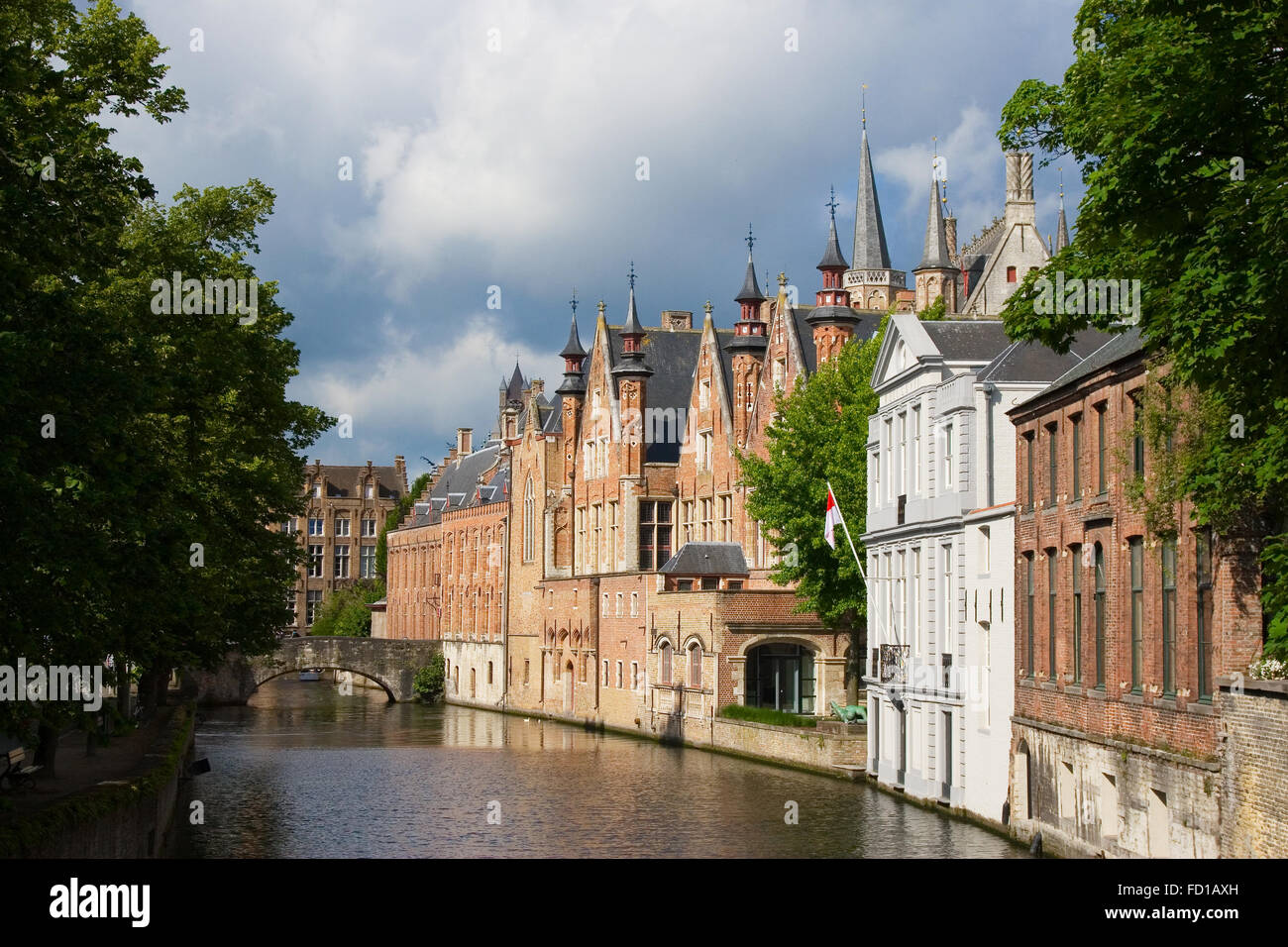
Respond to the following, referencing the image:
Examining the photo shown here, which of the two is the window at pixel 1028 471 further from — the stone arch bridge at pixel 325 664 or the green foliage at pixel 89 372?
the stone arch bridge at pixel 325 664

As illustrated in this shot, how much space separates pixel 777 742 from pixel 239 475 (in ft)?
60.8

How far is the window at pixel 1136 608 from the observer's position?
2539 centimetres

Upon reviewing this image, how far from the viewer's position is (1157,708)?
24281mm

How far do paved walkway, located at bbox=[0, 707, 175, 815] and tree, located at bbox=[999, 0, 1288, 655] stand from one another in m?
14.0

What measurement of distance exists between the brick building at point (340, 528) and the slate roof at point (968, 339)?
11031 centimetres

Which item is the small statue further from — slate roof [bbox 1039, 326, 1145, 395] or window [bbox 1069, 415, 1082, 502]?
window [bbox 1069, 415, 1082, 502]

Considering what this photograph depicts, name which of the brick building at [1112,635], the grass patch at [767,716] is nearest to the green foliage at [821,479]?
the grass patch at [767,716]

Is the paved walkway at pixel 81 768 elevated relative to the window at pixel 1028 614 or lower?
lower

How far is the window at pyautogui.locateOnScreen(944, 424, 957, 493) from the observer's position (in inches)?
1359

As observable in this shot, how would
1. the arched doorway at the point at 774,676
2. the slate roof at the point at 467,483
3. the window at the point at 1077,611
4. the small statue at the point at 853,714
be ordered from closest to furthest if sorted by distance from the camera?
the window at the point at 1077,611
the small statue at the point at 853,714
the arched doorway at the point at 774,676
the slate roof at the point at 467,483

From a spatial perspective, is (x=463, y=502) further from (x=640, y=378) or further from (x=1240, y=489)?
(x=1240, y=489)

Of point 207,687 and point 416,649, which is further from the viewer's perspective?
point 416,649

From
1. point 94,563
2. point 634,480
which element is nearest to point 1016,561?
point 94,563

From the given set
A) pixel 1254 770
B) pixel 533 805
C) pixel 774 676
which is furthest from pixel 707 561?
pixel 1254 770
